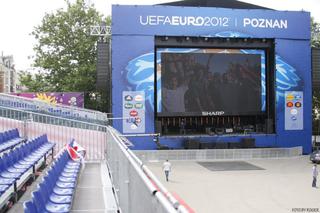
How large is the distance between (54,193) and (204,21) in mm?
22941

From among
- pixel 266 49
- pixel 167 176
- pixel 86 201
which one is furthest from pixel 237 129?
pixel 86 201

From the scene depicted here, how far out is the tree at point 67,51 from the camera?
39844mm

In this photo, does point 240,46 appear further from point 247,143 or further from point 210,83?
point 247,143

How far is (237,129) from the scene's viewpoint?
2905 cm

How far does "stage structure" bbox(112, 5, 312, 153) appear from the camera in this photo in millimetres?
27078

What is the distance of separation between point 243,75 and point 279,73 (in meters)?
2.86

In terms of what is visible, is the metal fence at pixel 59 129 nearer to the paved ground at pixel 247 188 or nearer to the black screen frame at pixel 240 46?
the paved ground at pixel 247 188

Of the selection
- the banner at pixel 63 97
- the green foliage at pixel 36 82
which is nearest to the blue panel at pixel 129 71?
the banner at pixel 63 97

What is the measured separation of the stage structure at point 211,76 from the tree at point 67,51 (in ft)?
43.4

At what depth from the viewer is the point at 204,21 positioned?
91.9 feet

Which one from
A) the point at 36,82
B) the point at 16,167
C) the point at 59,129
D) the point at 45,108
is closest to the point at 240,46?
the point at 45,108

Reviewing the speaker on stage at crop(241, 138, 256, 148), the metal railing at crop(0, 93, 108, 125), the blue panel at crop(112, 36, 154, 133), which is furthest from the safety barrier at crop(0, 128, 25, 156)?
the speaker on stage at crop(241, 138, 256, 148)

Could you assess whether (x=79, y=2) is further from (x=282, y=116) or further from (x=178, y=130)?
(x=282, y=116)

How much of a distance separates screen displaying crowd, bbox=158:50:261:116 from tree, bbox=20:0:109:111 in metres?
14.4
